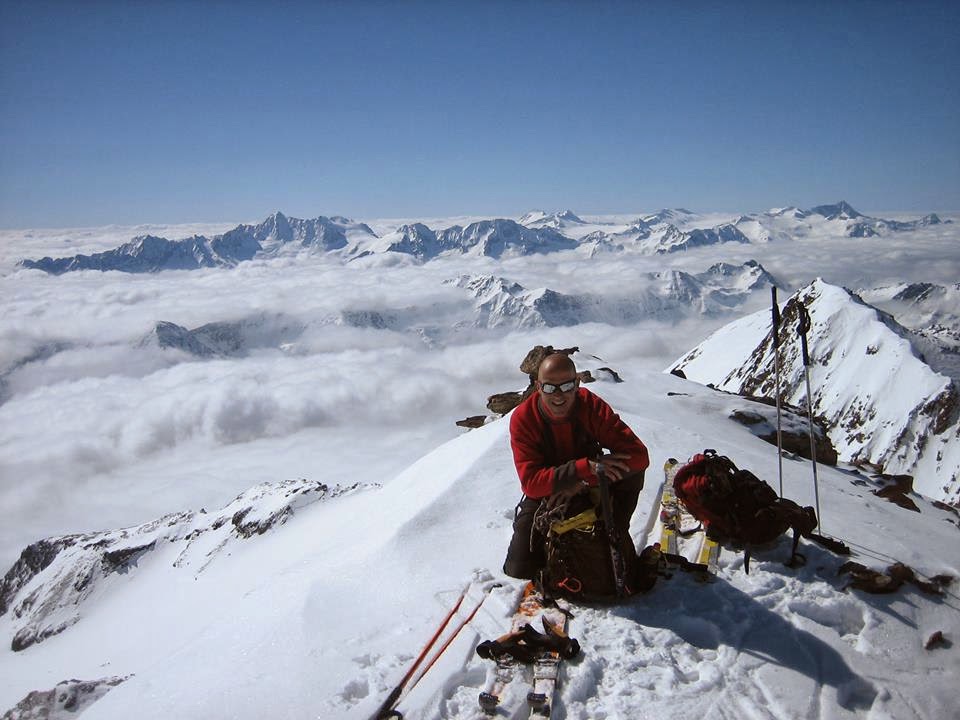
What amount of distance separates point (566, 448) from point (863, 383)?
118m

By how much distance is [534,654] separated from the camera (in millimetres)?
4996

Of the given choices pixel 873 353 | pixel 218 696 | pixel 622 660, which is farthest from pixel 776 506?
pixel 873 353

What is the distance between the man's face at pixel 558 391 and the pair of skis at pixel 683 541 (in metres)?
2.44

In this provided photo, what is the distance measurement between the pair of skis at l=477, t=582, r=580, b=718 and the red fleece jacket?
4.42 ft

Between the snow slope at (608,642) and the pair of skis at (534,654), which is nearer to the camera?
the pair of skis at (534,654)

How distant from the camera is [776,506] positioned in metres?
6.96

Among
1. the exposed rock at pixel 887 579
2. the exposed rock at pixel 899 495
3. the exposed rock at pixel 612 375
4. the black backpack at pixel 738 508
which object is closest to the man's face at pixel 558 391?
the black backpack at pixel 738 508

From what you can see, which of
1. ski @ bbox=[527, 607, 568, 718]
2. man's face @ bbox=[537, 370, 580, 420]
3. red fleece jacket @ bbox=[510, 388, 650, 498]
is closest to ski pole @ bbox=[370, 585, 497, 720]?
ski @ bbox=[527, 607, 568, 718]

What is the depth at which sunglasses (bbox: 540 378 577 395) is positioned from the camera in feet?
18.4

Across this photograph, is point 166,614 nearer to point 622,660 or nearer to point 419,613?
point 419,613

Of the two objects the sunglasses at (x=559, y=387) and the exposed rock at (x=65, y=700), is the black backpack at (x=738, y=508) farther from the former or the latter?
the exposed rock at (x=65, y=700)

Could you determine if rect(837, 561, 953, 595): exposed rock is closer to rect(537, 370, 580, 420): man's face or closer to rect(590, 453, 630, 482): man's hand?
rect(590, 453, 630, 482): man's hand

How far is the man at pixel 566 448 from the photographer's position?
550 centimetres

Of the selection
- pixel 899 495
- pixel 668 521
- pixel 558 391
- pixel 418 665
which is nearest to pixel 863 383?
pixel 899 495
